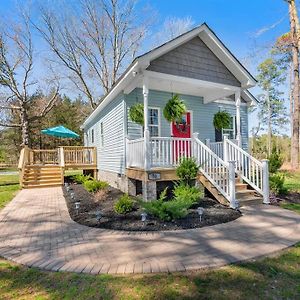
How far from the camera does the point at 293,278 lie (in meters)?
3.03

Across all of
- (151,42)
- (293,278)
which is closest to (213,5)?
(151,42)

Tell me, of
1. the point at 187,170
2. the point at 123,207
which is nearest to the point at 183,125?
the point at 187,170

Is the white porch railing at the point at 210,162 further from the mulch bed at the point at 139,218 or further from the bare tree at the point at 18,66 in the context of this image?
the bare tree at the point at 18,66

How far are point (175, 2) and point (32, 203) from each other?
14.2m

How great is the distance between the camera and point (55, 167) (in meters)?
14.0

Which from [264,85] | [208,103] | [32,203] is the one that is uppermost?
[264,85]

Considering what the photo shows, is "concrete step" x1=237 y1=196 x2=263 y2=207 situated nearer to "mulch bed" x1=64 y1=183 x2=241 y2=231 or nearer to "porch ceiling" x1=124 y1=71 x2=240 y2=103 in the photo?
"mulch bed" x1=64 y1=183 x2=241 y2=231

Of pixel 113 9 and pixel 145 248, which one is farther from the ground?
pixel 113 9

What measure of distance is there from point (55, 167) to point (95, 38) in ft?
47.3

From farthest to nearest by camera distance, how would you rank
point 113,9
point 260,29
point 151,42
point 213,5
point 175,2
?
point 151,42 < point 113,9 < point 260,29 < point 175,2 < point 213,5

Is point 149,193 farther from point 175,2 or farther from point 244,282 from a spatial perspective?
point 175,2

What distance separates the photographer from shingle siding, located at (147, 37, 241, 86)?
302 inches

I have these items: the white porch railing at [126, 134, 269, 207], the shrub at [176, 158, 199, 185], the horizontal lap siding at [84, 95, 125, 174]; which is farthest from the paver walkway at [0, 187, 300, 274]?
the horizontal lap siding at [84, 95, 125, 174]

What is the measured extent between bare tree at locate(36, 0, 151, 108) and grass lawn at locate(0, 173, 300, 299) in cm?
2077
